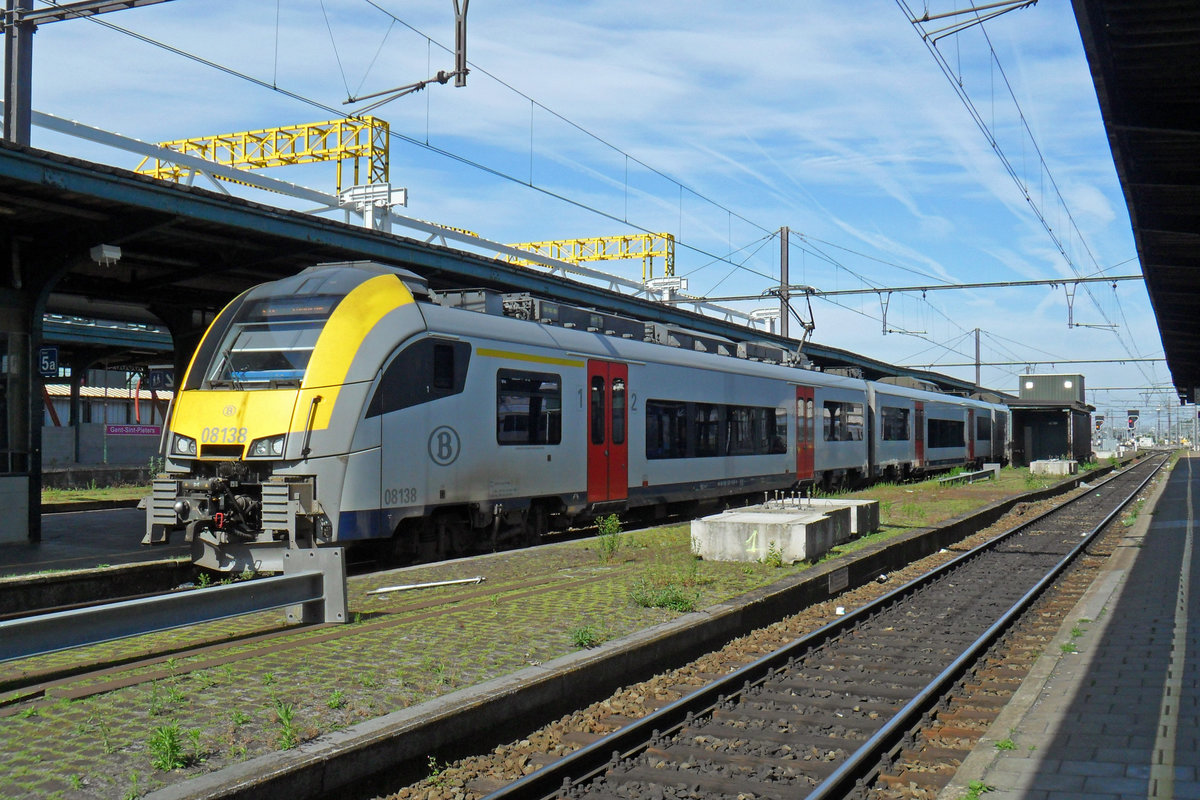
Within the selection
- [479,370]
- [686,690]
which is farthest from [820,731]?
[479,370]

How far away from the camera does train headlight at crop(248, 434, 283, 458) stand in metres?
10.3

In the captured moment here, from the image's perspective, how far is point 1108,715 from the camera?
6.30m

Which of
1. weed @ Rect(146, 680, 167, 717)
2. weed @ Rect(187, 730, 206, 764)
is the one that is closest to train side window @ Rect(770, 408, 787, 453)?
weed @ Rect(146, 680, 167, 717)

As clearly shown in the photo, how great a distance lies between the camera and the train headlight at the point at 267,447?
1027 cm

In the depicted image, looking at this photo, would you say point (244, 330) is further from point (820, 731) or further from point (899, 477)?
point (899, 477)

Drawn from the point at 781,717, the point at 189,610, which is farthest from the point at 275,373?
the point at 781,717

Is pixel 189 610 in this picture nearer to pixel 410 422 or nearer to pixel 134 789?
pixel 134 789

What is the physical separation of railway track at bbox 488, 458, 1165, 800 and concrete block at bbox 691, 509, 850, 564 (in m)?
1.35

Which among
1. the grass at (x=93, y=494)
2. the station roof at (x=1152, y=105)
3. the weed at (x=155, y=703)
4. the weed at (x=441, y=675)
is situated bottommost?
the weed at (x=441, y=675)

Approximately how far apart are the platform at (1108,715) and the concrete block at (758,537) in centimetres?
290

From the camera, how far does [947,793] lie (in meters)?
4.97

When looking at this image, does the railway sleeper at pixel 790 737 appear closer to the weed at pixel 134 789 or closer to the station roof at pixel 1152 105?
the weed at pixel 134 789

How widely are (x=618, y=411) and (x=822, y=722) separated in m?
9.22

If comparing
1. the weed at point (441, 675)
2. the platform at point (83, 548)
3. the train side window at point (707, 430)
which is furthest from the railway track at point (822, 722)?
the train side window at point (707, 430)
